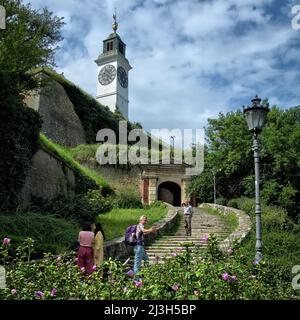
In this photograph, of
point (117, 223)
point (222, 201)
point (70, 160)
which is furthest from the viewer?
point (222, 201)

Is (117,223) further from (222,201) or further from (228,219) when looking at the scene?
(222,201)

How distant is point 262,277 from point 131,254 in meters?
7.24

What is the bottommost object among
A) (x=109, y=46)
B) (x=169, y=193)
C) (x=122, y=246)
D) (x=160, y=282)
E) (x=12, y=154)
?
(x=122, y=246)

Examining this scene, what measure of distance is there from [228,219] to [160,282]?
1447 centimetres

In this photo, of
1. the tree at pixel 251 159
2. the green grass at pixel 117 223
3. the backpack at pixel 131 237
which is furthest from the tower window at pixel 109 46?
the backpack at pixel 131 237

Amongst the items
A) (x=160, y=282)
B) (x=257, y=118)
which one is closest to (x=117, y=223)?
(x=257, y=118)

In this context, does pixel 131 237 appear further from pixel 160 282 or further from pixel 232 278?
pixel 232 278

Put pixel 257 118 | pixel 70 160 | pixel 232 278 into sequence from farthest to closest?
pixel 70 160, pixel 257 118, pixel 232 278

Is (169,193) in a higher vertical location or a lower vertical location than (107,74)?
lower

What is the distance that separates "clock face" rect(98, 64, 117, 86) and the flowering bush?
5854 cm

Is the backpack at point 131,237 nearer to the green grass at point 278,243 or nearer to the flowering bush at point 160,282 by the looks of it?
the green grass at point 278,243

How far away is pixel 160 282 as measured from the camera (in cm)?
418

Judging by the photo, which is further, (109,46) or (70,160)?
(109,46)
